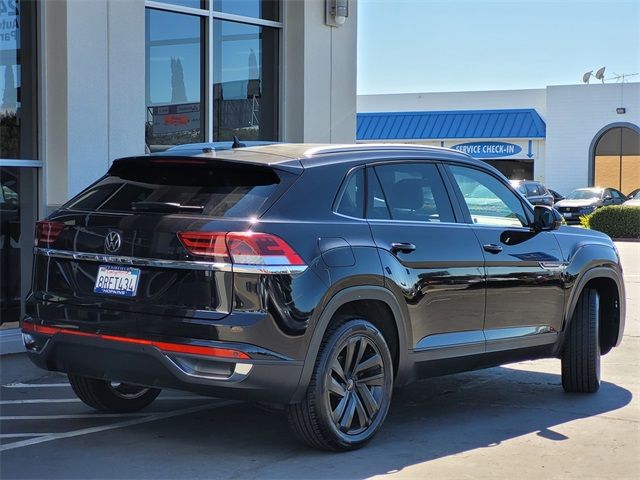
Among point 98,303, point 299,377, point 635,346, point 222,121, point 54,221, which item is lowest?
point 635,346

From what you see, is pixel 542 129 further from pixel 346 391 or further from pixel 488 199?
pixel 346 391

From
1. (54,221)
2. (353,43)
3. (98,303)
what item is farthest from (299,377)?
(353,43)

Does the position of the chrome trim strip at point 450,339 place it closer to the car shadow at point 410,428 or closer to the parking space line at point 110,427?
the car shadow at point 410,428

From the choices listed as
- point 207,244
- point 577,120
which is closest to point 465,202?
point 207,244

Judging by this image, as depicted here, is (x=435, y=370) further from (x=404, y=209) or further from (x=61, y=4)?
(x=61, y=4)

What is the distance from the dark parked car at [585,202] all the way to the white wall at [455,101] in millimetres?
7337

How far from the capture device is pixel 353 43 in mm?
12320

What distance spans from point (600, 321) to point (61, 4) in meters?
5.49

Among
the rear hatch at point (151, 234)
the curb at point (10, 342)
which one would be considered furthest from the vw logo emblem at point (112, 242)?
the curb at point (10, 342)

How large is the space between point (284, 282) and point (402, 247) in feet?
3.38

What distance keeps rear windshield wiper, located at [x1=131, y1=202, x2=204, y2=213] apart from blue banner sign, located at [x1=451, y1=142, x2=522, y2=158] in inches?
1544

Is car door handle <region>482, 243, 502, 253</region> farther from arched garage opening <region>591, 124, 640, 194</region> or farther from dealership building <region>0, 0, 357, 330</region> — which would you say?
arched garage opening <region>591, 124, 640, 194</region>

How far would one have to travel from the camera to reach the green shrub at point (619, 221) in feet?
88.5

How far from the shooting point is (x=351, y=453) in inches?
221
